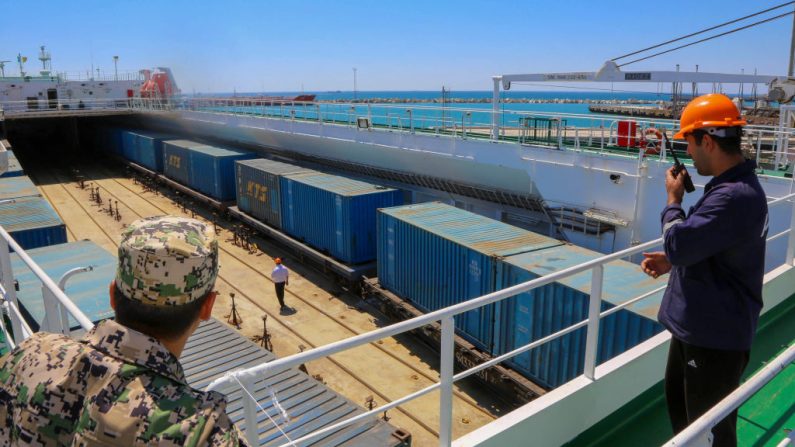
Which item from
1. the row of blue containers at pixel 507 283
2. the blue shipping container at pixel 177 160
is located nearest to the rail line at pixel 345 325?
the row of blue containers at pixel 507 283

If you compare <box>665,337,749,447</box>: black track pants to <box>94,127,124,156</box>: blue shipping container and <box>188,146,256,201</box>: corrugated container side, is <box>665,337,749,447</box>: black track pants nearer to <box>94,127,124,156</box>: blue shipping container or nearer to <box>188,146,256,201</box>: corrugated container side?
<box>188,146,256,201</box>: corrugated container side

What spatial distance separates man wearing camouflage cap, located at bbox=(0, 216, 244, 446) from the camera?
1329 millimetres

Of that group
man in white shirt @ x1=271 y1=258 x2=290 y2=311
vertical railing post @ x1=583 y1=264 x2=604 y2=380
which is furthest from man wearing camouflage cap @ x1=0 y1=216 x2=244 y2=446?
man in white shirt @ x1=271 y1=258 x2=290 y2=311

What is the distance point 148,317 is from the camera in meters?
1.52

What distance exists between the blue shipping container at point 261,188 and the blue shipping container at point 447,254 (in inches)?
279

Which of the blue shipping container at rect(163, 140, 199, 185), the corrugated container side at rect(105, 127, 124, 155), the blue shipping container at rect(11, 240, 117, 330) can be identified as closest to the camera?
the blue shipping container at rect(11, 240, 117, 330)

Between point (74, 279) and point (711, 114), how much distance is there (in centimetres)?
1015

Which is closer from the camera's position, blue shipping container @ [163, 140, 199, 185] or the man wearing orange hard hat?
the man wearing orange hard hat

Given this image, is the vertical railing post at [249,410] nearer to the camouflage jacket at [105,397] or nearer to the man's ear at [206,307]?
the man's ear at [206,307]

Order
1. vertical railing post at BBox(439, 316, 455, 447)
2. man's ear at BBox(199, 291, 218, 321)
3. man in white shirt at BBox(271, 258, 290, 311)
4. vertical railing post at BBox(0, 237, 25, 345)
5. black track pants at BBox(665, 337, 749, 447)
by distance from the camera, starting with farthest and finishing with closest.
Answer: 1. man in white shirt at BBox(271, 258, 290, 311)
2. vertical railing post at BBox(0, 237, 25, 345)
3. vertical railing post at BBox(439, 316, 455, 447)
4. black track pants at BBox(665, 337, 749, 447)
5. man's ear at BBox(199, 291, 218, 321)

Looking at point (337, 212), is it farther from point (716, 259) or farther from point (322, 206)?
point (716, 259)

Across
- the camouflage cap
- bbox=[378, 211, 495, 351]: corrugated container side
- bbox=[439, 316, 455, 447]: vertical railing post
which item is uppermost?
the camouflage cap

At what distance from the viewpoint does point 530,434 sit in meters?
3.62

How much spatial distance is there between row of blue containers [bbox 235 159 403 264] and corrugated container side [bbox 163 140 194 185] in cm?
882
